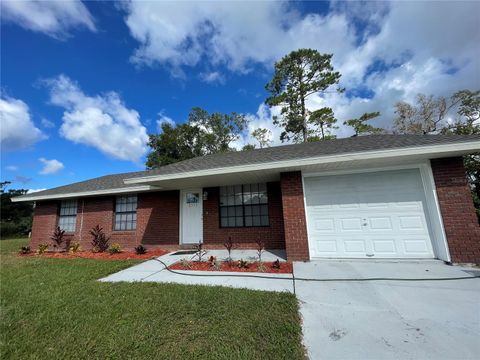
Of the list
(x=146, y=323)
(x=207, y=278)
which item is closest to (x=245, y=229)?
(x=207, y=278)

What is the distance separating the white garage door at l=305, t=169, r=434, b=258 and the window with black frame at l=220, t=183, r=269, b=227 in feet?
7.38

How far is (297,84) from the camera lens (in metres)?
20.2

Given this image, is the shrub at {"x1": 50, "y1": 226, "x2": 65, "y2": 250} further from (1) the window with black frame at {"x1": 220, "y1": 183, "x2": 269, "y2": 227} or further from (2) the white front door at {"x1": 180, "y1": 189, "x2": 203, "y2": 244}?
(1) the window with black frame at {"x1": 220, "y1": 183, "x2": 269, "y2": 227}

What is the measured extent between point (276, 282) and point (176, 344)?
2553mm

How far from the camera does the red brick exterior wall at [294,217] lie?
20.7 ft

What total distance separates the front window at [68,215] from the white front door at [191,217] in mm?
6325

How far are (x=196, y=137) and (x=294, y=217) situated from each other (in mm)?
25054

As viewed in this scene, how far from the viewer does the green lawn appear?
2516mm

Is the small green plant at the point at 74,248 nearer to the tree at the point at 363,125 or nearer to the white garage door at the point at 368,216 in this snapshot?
the white garage door at the point at 368,216

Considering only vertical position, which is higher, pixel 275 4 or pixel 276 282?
pixel 275 4

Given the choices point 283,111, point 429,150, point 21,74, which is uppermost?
point 283,111

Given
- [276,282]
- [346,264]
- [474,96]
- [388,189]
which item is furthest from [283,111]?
[276,282]

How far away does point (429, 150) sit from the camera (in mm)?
5176

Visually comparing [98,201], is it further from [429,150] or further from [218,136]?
[218,136]
